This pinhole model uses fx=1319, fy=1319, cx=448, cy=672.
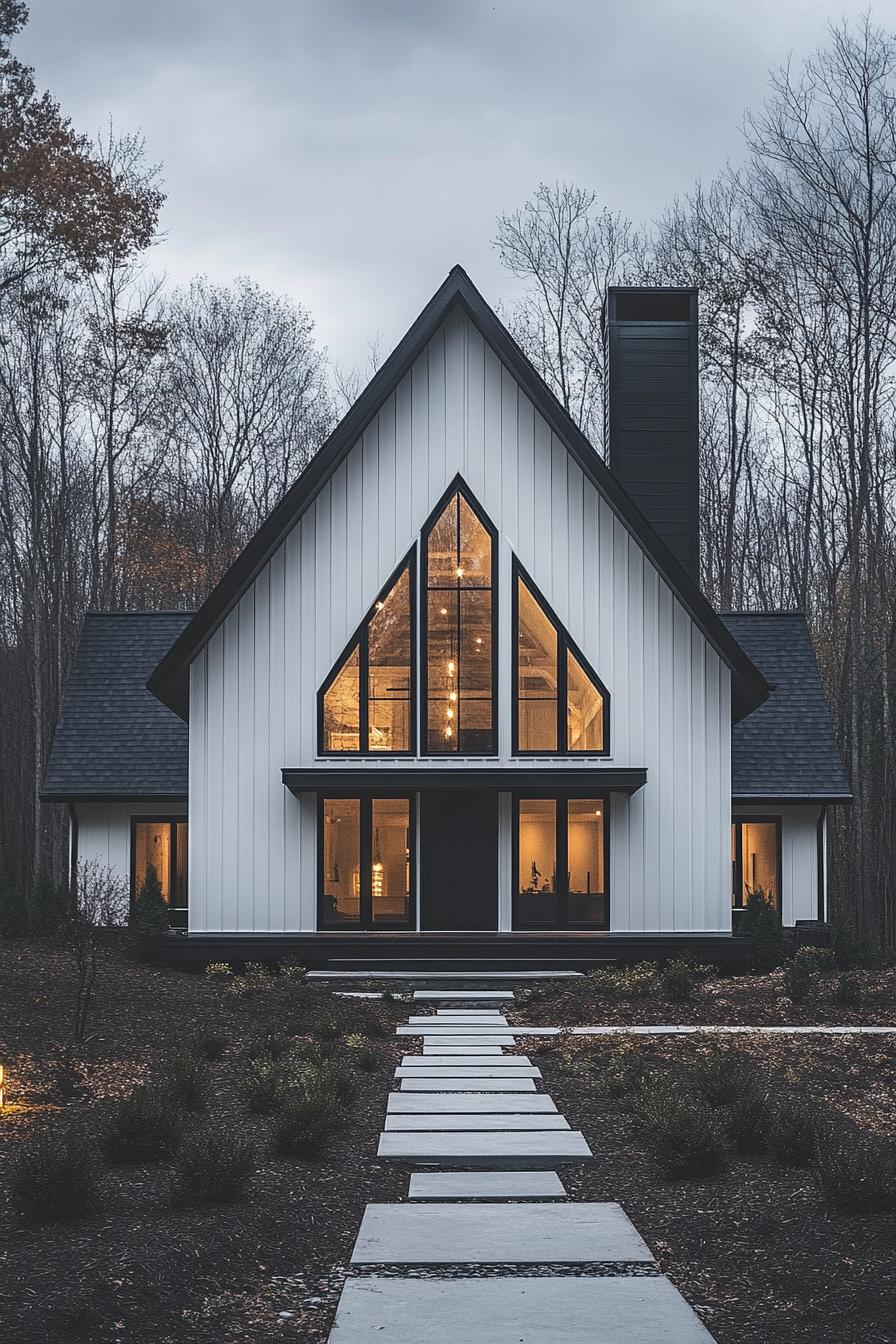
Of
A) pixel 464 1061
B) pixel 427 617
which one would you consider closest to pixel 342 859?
pixel 427 617

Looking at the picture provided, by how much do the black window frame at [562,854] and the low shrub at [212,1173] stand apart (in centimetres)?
1161

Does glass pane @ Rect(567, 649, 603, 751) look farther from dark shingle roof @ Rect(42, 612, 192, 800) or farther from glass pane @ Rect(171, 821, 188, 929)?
glass pane @ Rect(171, 821, 188, 929)

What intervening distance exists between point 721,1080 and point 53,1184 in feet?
14.2

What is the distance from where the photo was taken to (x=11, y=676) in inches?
1347

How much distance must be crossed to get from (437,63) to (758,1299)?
21.6 meters

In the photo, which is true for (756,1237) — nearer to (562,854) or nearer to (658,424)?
(562,854)

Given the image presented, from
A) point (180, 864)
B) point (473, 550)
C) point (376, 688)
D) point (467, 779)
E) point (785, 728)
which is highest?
point (473, 550)

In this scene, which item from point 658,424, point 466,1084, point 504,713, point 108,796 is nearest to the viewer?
point 466,1084

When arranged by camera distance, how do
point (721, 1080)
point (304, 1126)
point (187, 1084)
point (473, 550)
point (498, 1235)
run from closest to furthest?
1. point (498, 1235)
2. point (304, 1126)
3. point (187, 1084)
4. point (721, 1080)
5. point (473, 550)

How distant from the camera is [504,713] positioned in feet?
57.1

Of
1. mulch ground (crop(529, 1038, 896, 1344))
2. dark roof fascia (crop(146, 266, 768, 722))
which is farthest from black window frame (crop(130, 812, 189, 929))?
mulch ground (crop(529, 1038, 896, 1344))

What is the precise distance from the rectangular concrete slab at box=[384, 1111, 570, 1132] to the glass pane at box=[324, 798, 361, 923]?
31.2 feet

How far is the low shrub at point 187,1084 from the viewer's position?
7.86 m

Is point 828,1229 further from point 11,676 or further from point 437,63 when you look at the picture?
point 11,676
